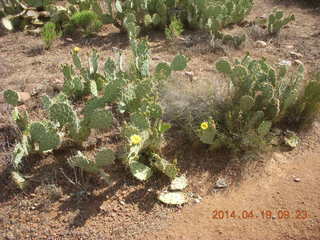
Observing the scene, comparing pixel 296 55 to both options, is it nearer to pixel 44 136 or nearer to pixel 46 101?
pixel 46 101

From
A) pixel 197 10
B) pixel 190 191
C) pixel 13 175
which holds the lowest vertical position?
pixel 190 191

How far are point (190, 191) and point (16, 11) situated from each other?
491 centimetres

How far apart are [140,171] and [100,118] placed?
2.04ft

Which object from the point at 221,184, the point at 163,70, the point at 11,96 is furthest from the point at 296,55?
the point at 11,96

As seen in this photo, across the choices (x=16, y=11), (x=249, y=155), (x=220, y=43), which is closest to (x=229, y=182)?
(x=249, y=155)

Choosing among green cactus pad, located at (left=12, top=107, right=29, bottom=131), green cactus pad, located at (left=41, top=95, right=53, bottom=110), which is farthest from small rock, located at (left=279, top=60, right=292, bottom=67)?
green cactus pad, located at (left=12, top=107, right=29, bottom=131)

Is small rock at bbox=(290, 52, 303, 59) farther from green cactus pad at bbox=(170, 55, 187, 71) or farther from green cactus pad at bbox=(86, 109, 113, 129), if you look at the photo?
green cactus pad at bbox=(86, 109, 113, 129)

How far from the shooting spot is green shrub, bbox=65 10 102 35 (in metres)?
5.45

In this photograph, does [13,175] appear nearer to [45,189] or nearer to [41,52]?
[45,189]

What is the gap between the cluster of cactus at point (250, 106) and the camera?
312 centimetres

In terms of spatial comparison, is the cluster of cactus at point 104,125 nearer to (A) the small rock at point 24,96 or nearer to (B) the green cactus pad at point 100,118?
(B) the green cactus pad at point 100,118

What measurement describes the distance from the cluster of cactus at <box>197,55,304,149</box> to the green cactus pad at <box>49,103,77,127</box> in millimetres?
1148

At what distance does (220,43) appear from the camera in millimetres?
4980

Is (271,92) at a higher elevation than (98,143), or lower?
higher
